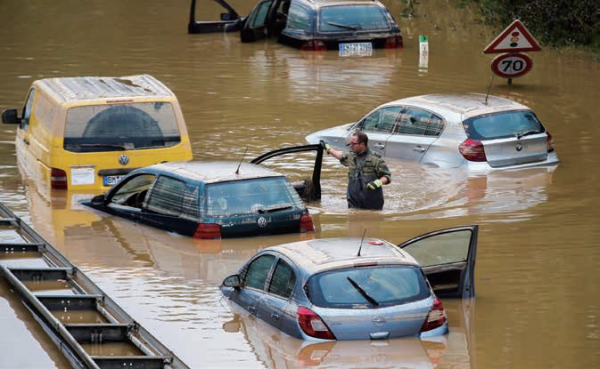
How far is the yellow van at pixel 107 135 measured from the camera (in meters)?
20.3

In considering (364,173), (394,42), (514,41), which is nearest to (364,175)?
(364,173)

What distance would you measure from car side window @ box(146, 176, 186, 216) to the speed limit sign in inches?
485

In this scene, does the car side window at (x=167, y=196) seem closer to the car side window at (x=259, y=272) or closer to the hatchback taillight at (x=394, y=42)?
the car side window at (x=259, y=272)

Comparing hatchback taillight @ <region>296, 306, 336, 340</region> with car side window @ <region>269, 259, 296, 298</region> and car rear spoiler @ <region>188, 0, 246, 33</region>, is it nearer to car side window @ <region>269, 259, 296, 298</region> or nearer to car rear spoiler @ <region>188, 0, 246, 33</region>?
car side window @ <region>269, 259, 296, 298</region>

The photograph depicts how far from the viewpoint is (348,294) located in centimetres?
1303

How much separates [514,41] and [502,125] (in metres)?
6.46

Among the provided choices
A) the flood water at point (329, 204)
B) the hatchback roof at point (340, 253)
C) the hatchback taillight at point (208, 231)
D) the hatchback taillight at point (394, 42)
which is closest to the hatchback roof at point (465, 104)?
the flood water at point (329, 204)

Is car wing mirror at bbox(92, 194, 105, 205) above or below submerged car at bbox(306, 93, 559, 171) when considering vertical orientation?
below

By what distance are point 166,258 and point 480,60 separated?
18689mm

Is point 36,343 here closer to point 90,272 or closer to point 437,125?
point 90,272

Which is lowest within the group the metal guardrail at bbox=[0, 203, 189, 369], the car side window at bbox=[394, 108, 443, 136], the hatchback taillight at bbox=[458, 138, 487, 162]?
the metal guardrail at bbox=[0, 203, 189, 369]

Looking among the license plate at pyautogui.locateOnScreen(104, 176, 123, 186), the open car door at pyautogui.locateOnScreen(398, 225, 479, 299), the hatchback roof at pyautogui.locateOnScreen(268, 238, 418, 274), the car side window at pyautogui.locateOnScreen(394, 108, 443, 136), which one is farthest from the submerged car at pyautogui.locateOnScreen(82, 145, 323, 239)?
the car side window at pyautogui.locateOnScreen(394, 108, 443, 136)

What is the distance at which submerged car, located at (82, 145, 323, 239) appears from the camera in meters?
17.6

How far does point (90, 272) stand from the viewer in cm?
1686
